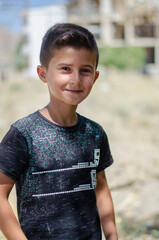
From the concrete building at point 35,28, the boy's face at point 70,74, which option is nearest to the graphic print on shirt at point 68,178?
the boy's face at point 70,74

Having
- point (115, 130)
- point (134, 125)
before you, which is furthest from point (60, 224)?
point (134, 125)

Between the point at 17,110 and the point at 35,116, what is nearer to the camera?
the point at 35,116

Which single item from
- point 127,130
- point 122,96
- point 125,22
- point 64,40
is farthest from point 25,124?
point 125,22

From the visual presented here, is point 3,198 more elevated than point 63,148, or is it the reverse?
→ point 63,148

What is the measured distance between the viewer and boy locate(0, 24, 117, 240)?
4.40 feet

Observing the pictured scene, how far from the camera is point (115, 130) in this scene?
9.37m

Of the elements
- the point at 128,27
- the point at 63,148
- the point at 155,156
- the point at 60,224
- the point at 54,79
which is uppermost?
the point at 128,27

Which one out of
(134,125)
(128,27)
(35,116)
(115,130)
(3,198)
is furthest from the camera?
(128,27)

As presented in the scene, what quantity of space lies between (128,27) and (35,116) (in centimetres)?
2483

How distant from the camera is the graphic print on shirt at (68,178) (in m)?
1.37

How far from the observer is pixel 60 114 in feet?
4.82

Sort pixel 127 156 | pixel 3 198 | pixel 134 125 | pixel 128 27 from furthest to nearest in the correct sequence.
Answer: pixel 128 27 → pixel 134 125 → pixel 127 156 → pixel 3 198

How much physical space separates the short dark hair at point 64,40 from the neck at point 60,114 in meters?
0.17

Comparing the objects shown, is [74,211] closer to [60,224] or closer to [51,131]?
[60,224]
